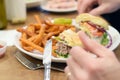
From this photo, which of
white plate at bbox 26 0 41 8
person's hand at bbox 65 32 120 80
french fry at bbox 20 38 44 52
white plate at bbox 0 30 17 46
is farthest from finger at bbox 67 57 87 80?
white plate at bbox 26 0 41 8

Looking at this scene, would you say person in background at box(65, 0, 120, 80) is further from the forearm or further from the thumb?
the thumb

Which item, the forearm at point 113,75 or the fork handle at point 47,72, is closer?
the forearm at point 113,75

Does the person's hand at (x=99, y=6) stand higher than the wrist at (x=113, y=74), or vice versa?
the wrist at (x=113, y=74)

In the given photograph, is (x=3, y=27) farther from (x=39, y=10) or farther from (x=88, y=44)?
(x=88, y=44)

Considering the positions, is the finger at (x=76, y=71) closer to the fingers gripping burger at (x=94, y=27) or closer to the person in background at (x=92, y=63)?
the person in background at (x=92, y=63)

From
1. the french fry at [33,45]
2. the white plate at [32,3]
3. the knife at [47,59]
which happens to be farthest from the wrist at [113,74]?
the white plate at [32,3]

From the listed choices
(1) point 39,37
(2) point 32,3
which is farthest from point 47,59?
(2) point 32,3

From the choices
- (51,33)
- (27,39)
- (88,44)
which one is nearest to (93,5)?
(51,33)
